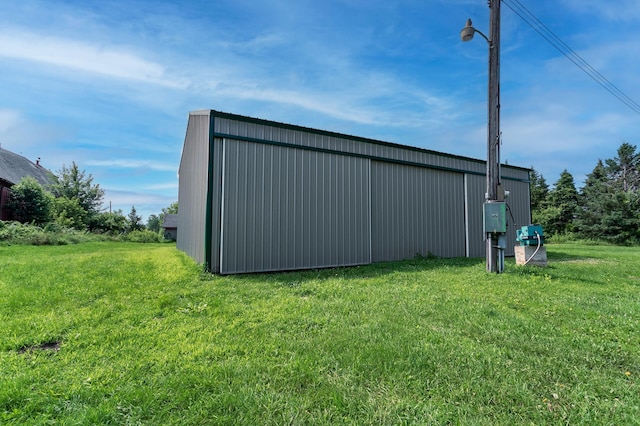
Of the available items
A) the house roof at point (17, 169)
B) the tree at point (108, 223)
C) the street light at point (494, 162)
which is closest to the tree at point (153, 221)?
the house roof at point (17, 169)

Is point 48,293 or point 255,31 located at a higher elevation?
point 255,31

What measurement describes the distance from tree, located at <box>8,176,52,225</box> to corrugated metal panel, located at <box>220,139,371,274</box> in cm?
2319

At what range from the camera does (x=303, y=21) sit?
24.8 ft

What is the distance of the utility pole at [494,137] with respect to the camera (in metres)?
6.52

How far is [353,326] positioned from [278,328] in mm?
823

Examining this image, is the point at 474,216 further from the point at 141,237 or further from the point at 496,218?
the point at 141,237

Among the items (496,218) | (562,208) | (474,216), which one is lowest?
(496,218)

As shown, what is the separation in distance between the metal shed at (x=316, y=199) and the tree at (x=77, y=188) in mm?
30121

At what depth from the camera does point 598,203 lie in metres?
23.2

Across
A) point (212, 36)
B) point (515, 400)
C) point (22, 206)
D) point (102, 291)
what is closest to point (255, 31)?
point (212, 36)

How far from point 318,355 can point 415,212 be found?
24.3 ft

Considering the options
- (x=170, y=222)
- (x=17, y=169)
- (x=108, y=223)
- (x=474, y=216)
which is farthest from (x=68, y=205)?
(x=474, y=216)

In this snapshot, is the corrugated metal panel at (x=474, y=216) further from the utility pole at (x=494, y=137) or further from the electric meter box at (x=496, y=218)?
the electric meter box at (x=496, y=218)

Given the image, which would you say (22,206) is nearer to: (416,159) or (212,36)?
(212,36)
